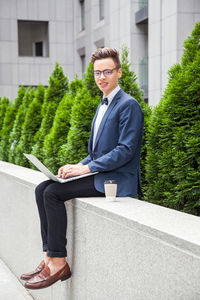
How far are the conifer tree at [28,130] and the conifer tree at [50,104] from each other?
1.00 ft

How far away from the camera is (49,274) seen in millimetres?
3701

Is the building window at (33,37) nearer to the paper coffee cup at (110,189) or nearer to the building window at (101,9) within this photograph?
the building window at (101,9)

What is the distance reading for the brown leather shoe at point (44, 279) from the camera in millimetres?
3658

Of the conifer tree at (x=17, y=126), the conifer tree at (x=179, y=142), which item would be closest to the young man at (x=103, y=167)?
the conifer tree at (x=179, y=142)

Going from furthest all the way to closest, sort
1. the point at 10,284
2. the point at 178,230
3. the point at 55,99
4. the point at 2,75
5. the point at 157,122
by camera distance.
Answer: the point at 2,75 → the point at 55,99 → the point at 10,284 → the point at 157,122 → the point at 178,230

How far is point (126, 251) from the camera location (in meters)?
2.94

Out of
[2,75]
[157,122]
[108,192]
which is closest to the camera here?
[108,192]

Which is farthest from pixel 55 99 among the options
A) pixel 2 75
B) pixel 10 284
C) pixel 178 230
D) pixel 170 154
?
pixel 2 75

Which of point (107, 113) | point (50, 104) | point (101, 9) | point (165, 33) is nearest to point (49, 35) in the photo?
point (101, 9)

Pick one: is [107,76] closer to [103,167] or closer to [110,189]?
[103,167]

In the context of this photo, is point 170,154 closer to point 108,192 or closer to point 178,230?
point 108,192

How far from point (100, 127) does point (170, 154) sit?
0.79m

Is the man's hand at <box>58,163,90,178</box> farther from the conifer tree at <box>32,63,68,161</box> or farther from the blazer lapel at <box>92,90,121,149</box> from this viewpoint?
the conifer tree at <box>32,63,68,161</box>

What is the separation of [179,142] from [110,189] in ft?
2.99
